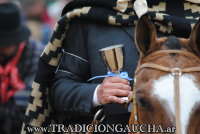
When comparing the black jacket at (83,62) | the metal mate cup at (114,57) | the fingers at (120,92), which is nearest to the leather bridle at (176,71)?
the fingers at (120,92)

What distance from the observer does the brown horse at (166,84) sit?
13.2ft

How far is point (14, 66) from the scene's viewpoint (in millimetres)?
8445

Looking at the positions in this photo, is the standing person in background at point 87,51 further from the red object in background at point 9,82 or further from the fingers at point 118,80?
the red object in background at point 9,82

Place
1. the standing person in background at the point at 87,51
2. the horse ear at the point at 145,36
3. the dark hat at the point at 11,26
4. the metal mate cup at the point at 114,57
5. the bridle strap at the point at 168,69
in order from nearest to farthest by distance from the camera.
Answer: the bridle strap at the point at 168,69 → the horse ear at the point at 145,36 → the metal mate cup at the point at 114,57 → the standing person in background at the point at 87,51 → the dark hat at the point at 11,26

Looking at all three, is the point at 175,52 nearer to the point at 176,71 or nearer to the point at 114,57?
the point at 176,71

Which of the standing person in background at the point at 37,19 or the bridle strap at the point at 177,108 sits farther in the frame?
the standing person in background at the point at 37,19

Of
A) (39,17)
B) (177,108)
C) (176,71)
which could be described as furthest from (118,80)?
(39,17)

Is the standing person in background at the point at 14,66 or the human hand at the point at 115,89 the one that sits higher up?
the human hand at the point at 115,89

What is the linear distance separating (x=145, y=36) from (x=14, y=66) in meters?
4.26

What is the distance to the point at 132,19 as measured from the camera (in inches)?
206

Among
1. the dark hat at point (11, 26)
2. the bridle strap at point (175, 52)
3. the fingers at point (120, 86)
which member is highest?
the bridle strap at point (175, 52)

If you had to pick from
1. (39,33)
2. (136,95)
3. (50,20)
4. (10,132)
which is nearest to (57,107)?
(136,95)

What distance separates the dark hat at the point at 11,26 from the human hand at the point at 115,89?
3.88 m

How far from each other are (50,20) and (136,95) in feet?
29.6
